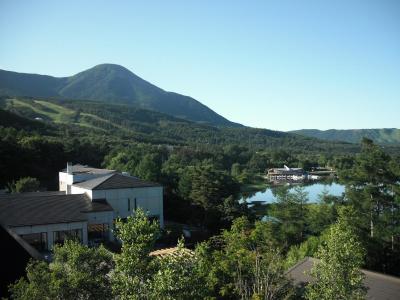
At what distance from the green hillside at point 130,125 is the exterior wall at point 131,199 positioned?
74.6 m

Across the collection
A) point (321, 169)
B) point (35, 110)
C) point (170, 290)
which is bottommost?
point (321, 169)

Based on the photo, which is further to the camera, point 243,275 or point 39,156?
point 39,156

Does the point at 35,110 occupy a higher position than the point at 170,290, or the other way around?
the point at 35,110

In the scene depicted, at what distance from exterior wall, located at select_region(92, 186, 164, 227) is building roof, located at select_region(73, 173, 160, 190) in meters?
0.29

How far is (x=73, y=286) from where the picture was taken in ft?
27.2

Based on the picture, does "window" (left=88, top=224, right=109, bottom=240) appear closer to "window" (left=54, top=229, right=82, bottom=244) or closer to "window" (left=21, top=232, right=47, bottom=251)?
"window" (left=54, top=229, right=82, bottom=244)

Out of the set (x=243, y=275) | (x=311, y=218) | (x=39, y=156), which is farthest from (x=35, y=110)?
(x=243, y=275)

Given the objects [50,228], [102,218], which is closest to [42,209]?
[50,228]

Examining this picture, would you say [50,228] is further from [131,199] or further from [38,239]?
[131,199]

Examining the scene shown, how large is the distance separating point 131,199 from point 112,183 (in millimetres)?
1891

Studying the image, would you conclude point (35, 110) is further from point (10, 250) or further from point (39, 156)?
point (10, 250)

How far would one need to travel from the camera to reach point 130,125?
146m

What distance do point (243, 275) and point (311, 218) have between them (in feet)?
45.2

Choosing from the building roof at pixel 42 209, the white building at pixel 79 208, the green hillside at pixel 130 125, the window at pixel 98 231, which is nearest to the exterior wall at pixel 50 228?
the white building at pixel 79 208
